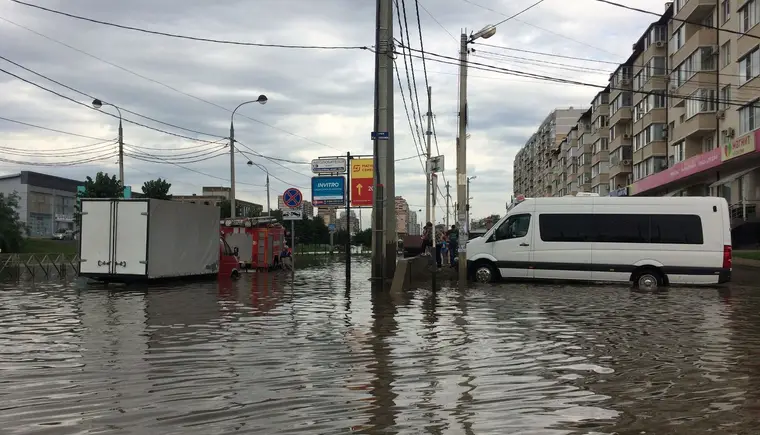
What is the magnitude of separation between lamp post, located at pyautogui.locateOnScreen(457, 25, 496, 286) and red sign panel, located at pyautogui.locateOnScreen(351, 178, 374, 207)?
11561mm

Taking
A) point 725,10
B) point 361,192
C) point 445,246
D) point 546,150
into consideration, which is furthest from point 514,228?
point 546,150

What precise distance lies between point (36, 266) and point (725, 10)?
131 feet

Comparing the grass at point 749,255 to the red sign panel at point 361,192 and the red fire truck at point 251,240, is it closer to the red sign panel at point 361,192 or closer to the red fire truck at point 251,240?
the red sign panel at point 361,192

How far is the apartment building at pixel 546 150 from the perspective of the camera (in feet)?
390

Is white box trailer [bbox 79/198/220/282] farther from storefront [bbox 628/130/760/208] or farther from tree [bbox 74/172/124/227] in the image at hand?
storefront [bbox 628/130/760/208]

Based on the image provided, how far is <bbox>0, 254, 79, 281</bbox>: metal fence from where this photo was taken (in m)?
23.5

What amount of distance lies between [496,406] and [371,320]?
5.28 m

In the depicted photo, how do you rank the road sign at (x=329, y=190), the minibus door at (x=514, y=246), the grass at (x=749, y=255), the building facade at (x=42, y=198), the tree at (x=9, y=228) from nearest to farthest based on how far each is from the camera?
1. the minibus door at (x=514, y=246)
2. the road sign at (x=329, y=190)
3. the grass at (x=749, y=255)
4. the tree at (x=9, y=228)
5. the building facade at (x=42, y=198)

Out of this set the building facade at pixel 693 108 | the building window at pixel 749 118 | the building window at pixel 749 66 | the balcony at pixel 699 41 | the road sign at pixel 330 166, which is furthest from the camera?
the balcony at pixel 699 41

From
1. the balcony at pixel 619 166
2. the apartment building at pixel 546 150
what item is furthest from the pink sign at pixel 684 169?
the apartment building at pixel 546 150

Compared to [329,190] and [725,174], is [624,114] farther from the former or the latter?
[329,190]

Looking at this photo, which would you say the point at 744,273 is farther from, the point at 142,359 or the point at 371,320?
the point at 142,359

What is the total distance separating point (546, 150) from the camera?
128 metres

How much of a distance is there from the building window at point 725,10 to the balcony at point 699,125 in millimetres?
5668
